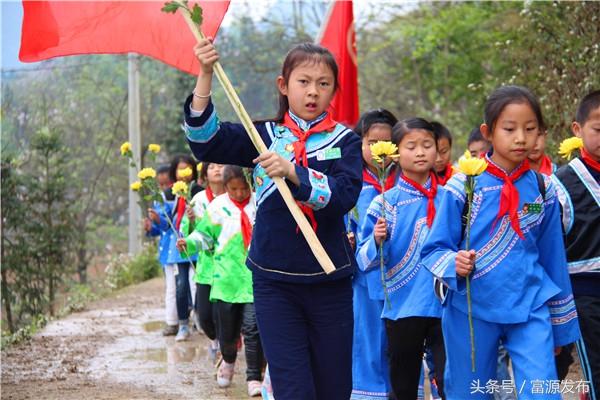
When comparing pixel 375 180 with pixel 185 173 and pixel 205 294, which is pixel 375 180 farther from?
pixel 185 173

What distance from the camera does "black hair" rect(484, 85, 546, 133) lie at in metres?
5.05

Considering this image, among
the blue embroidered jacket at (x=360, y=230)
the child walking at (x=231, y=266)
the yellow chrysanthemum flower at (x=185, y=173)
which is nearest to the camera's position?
the blue embroidered jacket at (x=360, y=230)

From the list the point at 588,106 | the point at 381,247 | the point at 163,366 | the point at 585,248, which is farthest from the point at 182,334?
the point at 588,106

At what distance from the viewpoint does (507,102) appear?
199 inches

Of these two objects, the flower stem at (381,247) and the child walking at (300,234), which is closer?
the child walking at (300,234)

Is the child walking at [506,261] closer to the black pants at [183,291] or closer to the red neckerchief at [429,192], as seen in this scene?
the red neckerchief at [429,192]

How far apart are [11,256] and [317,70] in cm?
1070

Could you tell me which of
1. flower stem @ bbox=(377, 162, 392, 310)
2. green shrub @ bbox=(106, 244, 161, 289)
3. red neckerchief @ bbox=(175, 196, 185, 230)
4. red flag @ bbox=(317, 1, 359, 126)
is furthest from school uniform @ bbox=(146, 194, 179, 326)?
green shrub @ bbox=(106, 244, 161, 289)

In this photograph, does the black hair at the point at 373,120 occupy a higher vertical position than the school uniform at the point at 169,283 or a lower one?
higher

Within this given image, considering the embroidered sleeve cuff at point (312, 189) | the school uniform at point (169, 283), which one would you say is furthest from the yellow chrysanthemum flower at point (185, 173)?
the embroidered sleeve cuff at point (312, 189)

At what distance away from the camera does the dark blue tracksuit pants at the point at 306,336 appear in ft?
15.1

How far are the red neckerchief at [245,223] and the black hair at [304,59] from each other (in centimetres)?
330

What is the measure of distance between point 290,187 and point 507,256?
1.25 metres

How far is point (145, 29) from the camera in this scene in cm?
561
